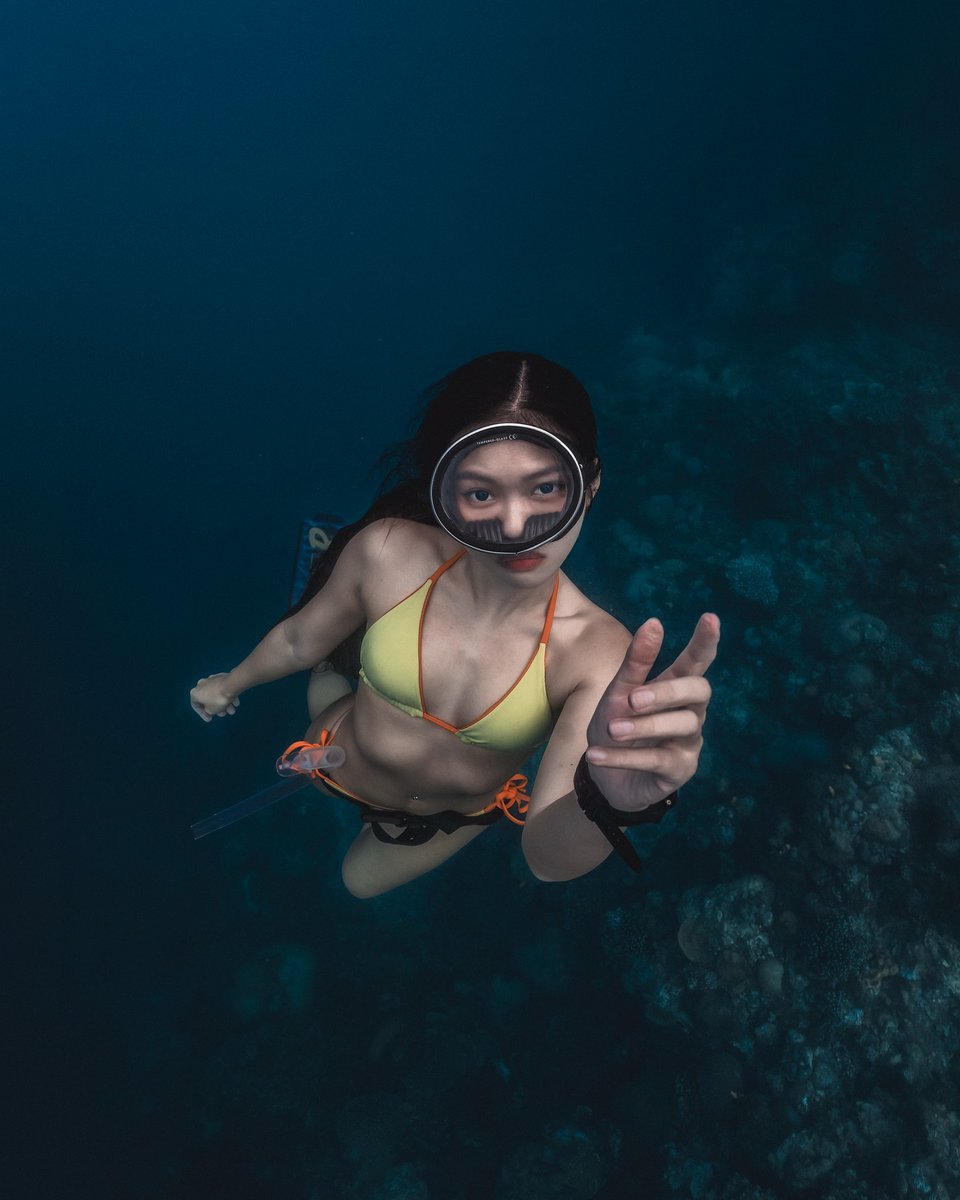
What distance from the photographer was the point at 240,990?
15.5 feet

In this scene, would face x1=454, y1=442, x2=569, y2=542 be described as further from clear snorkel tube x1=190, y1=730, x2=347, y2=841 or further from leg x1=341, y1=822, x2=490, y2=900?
leg x1=341, y1=822, x2=490, y2=900

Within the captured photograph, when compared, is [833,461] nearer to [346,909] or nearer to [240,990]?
[346,909]

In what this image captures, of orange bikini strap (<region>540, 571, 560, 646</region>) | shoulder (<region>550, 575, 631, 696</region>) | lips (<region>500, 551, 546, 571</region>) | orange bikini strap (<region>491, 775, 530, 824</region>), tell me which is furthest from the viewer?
orange bikini strap (<region>491, 775, 530, 824</region>)

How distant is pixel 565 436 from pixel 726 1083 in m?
4.23

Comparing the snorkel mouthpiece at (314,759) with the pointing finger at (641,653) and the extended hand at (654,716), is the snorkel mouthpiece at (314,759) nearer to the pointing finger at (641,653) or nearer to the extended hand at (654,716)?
the extended hand at (654,716)

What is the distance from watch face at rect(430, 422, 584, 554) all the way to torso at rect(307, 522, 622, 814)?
12.9 inches

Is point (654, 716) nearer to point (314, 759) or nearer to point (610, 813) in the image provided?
point (610, 813)

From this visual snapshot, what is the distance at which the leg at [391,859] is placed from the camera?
9.67 ft

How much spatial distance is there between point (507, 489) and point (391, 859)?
210 centimetres

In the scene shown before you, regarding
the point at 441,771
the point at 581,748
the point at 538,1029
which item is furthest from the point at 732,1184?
the point at 581,748

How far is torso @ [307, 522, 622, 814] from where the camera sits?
1.83 meters

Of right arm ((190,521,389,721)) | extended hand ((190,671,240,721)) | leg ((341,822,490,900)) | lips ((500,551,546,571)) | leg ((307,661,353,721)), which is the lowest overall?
leg ((341,822,490,900))

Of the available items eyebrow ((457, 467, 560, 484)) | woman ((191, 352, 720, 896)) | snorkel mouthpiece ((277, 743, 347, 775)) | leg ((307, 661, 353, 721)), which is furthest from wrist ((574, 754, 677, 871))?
leg ((307, 661, 353, 721))

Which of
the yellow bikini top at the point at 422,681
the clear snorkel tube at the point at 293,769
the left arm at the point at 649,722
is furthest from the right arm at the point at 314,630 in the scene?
the left arm at the point at 649,722
